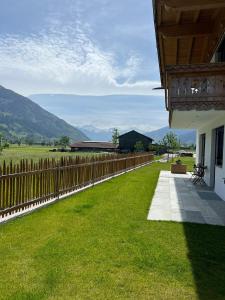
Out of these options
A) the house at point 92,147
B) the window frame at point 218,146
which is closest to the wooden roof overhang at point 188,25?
the window frame at point 218,146

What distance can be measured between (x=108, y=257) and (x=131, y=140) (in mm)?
84800

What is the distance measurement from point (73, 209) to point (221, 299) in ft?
17.4

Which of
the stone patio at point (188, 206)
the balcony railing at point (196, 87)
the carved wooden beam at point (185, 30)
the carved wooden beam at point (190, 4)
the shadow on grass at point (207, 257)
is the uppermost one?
the carved wooden beam at point (185, 30)

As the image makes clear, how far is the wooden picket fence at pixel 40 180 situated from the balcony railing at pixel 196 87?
3753 mm

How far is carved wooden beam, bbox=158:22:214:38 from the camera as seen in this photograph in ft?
30.7

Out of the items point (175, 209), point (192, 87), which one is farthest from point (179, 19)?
point (175, 209)

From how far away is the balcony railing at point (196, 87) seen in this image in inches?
263

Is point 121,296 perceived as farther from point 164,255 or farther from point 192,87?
point 192,87

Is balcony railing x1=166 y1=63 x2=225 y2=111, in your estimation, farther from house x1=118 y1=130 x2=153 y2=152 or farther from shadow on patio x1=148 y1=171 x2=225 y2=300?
house x1=118 y1=130 x2=153 y2=152

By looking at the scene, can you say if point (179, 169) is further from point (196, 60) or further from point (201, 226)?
point (201, 226)

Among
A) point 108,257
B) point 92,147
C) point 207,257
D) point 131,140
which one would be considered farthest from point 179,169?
point 92,147

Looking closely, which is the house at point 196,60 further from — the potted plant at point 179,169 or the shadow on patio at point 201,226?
the potted plant at point 179,169

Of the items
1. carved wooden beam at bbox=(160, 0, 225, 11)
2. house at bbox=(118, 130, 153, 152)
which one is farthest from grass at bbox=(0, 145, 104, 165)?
carved wooden beam at bbox=(160, 0, 225, 11)

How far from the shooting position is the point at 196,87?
676 centimetres
